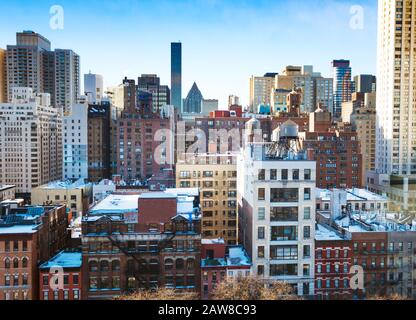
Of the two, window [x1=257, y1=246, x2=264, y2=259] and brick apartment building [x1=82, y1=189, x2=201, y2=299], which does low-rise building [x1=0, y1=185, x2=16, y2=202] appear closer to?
brick apartment building [x1=82, y1=189, x2=201, y2=299]

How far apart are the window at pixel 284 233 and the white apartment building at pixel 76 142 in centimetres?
4056

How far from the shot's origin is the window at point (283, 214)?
20531mm

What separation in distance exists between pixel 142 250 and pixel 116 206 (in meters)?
3.63

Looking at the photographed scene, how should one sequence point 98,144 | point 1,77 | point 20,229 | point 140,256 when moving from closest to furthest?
1. point 140,256
2. point 20,229
3. point 98,144
4. point 1,77

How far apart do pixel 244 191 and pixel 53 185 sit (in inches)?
1003

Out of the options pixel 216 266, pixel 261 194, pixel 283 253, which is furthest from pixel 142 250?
pixel 283 253

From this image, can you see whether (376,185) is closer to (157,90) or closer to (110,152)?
(110,152)

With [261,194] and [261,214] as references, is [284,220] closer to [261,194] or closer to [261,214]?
[261,214]

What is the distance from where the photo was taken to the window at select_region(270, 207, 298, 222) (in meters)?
20.5

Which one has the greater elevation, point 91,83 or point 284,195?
point 91,83

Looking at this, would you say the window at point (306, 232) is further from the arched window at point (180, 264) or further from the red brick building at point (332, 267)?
the arched window at point (180, 264)

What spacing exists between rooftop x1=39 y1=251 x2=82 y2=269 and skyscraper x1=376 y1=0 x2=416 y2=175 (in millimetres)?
45124

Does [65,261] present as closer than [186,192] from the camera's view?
Yes

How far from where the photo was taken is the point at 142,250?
767 inches
